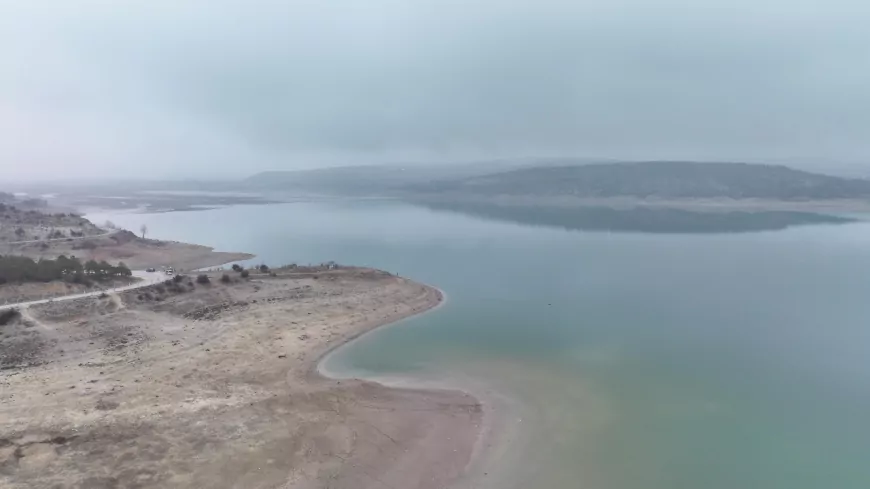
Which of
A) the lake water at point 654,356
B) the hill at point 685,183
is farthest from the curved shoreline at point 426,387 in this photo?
the hill at point 685,183

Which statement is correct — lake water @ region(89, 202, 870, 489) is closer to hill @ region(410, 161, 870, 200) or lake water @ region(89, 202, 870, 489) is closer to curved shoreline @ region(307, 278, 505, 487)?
curved shoreline @ region(307, 278, 505, 487)

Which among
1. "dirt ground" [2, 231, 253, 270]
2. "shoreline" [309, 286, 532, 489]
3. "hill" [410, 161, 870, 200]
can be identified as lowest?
"shoreline" [309, 286, 532, 489]

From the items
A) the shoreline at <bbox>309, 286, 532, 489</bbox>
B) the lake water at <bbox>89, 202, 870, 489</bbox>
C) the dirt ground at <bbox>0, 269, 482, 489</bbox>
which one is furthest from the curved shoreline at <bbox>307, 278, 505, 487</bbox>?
the lake water at <bbox>89, 202, 870, 489</bbox>

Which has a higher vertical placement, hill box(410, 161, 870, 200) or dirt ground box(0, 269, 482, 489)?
hill box(410, 161, 870, 200)

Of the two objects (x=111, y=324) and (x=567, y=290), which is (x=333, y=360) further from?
(x=567, y=290)

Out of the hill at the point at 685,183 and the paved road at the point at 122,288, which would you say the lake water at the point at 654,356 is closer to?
the paved road at the point at 122,288

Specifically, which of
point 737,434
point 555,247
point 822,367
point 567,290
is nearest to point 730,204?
point 555,247
